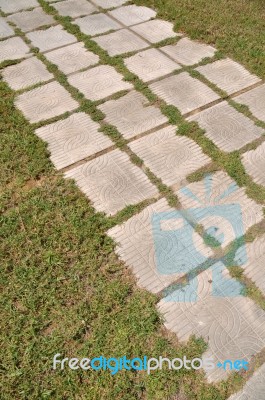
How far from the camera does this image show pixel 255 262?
10.1ft

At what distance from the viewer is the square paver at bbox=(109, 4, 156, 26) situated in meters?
6.26

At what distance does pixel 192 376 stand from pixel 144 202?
1.67 m

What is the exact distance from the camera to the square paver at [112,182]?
355 cm

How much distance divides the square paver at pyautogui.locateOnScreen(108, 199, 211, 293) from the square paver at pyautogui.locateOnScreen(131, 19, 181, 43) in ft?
12.0

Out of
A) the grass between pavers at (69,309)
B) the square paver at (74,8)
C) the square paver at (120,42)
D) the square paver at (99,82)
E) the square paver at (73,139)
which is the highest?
the square paver at (74,8)

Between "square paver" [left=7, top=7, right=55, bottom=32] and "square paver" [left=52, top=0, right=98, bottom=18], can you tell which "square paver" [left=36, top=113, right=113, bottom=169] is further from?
"square paver" [left=52, top=0, right=98, bottom=18]

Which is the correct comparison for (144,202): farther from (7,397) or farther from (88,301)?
(7,397)

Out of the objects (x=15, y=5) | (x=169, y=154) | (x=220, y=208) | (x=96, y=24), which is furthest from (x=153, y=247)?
(x=15, y=5)

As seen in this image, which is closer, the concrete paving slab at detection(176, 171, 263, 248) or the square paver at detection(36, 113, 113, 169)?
the concrete paving slab at detection(176, 171, 263, 248)

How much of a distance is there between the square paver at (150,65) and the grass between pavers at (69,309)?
236 cm

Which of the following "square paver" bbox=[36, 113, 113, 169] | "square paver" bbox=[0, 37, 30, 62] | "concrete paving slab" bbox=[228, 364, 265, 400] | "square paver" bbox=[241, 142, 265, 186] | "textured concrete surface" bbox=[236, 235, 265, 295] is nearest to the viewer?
"concrete paving slab" bbox=[228, 364, 265, 400]

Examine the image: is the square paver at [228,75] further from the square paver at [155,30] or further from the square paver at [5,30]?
the square paver at [5,30]

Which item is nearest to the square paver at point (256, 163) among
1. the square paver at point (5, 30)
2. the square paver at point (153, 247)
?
the square paver at point (153, 247)

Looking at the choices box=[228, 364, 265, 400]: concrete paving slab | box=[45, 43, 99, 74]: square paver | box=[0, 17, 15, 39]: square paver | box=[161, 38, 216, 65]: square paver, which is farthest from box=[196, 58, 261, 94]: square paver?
box=[228, 364, 265, 400]: concrete paving slab
